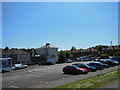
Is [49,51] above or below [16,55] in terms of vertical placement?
above

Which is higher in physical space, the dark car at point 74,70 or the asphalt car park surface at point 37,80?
the dark car at point 74,70

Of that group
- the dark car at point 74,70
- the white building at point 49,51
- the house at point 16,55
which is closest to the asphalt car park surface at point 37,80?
the dark car at point 74,70

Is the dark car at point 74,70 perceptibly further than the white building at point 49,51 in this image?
No

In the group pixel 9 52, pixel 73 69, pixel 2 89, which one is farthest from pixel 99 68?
pixel 9 52

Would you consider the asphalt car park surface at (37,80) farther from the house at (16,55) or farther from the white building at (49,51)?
the white building at (49,51)

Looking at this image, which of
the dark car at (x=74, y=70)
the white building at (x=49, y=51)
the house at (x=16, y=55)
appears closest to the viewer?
the dark car at (x=74, y=70)

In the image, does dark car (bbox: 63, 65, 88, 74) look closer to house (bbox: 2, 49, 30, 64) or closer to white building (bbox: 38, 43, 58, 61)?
house (bbox: 2, 49, 30, 64)

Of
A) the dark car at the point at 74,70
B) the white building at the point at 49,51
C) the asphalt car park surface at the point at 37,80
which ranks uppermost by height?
the white building at the point at 49,51

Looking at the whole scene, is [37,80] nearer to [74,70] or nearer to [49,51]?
[74,70]

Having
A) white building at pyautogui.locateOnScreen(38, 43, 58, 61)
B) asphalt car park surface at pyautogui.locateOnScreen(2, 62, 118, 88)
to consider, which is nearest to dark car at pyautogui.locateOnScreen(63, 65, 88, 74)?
asphalt car park surface at pyautogui.locateOnScreen(2, 62, 118, 88)

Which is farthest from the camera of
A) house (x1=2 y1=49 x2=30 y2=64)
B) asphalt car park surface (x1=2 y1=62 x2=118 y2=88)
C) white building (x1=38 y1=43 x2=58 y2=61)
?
white building (x1=38 y1=43 x2=58 y2=61)

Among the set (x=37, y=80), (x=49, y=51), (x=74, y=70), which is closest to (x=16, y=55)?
(x=49, y=51)

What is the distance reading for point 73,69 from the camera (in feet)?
76.6

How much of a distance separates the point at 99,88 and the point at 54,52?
70141 millimetres
